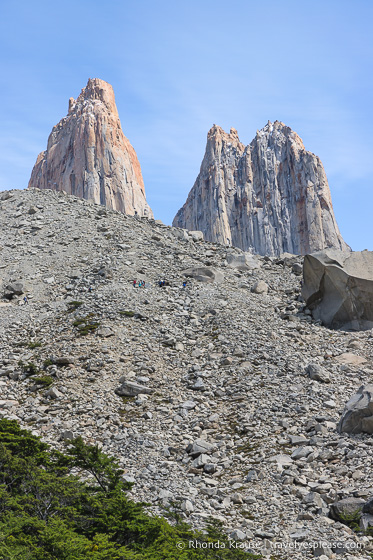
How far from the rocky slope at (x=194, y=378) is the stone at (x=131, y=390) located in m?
0.10

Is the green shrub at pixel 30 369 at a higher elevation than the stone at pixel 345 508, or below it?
higher

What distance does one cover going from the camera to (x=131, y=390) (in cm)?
2516

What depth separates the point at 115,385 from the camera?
83.9 ft

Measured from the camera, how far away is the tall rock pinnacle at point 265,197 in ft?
436

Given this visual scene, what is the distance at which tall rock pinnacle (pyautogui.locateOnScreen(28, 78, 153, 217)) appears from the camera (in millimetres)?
123312

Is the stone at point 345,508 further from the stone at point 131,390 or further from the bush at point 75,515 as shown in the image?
the stone at point 131,390

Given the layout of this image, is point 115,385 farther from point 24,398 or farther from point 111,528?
point 111,528

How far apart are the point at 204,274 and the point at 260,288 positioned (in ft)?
13.7

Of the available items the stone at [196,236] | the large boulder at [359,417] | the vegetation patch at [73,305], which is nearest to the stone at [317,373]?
the large boulder at [359,417]

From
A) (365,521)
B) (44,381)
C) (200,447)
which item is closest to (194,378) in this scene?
(200,447)

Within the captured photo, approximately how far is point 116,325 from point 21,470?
13597 millimetres

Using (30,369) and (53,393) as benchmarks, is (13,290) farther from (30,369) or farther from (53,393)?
(53,393)

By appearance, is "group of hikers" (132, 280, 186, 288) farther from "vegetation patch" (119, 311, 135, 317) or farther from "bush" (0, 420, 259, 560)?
"bush" (0, 420, 259, 560)

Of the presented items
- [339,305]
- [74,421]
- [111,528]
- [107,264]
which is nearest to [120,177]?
[107,264]
